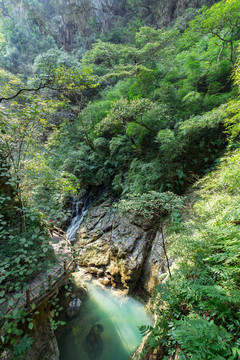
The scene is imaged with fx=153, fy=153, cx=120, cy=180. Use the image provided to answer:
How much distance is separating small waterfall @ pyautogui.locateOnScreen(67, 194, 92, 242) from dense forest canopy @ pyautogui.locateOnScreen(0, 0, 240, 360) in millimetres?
650

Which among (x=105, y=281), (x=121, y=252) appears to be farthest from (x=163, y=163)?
(x=105, y=281)

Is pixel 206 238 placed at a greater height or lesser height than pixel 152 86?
lesser

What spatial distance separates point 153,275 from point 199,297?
12.2 feet

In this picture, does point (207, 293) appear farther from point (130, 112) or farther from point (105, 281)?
point (130, 112)

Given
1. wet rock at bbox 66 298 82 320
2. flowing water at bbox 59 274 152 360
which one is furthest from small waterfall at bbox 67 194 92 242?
flowing water at bbox 59 274 152 360

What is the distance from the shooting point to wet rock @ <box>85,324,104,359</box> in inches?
186

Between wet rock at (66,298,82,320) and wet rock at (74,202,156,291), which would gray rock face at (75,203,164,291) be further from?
wet rock at (66,298,82,320)

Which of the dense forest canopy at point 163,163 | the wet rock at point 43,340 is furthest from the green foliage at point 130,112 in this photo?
the wet rock at point 43,340

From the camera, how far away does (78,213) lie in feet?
34.5

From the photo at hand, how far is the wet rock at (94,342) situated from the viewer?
4719mm

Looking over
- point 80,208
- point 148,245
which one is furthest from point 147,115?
point 80,208

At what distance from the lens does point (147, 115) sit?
7.36 meters

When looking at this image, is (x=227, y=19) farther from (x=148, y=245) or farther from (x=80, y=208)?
(x=80, y=208)

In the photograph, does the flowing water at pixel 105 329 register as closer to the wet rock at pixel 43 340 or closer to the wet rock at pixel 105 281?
the wet rock at pixel 105 281
